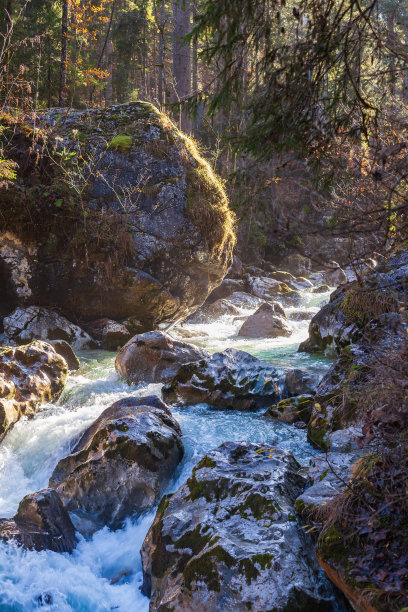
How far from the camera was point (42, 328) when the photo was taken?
10.2 metres

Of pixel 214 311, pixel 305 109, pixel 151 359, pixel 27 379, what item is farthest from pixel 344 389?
pixel 214 311

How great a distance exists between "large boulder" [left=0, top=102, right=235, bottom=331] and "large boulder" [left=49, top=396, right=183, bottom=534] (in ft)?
18.6

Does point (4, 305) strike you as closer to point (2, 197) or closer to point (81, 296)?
point (81, 296)

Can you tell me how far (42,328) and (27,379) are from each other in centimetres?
297

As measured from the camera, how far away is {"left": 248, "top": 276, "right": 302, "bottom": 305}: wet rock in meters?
18.3

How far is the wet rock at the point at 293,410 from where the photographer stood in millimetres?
6375

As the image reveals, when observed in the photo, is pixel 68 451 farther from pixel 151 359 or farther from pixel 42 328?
pixel 42 328

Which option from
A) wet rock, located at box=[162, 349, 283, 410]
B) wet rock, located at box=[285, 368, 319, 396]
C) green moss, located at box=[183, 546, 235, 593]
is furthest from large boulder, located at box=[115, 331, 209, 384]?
green moss, located at box=[183, 546, 235, 593]

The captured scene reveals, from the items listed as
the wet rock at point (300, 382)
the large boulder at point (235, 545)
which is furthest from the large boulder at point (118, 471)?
the wet rock at point (300, 382)

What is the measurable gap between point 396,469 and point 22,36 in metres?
15.0

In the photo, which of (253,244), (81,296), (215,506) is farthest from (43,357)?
(253,244)

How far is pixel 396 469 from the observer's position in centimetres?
296

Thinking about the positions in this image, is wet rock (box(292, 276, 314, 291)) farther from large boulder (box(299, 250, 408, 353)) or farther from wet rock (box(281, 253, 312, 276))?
large boulder (box(299, 250, 408, 353))

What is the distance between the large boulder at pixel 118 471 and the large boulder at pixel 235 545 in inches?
29.2
